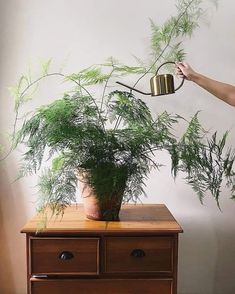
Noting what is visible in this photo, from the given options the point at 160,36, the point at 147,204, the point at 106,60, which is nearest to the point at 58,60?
the point at 106,60

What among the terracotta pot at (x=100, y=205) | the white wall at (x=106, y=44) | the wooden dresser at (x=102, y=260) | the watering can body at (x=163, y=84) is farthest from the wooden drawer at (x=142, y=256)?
the watering can body at (x=163, y=84)

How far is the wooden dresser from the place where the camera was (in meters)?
1.55

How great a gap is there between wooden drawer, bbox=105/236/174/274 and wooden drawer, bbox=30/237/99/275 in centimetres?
6

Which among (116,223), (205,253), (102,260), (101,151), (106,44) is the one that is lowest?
(205,253)

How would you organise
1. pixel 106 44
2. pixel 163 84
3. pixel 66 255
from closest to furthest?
1. pixel 66 255
2. pixel 163 84
3. pixel 106 44

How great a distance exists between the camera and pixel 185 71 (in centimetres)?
180

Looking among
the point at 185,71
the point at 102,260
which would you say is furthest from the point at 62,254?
the point at 185,71

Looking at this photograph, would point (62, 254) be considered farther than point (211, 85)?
No

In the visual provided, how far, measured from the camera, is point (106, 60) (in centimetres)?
204

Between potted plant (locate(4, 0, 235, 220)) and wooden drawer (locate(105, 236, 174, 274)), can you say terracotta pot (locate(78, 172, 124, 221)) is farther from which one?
wooden drawer (locate(105, 236, 174, 274))

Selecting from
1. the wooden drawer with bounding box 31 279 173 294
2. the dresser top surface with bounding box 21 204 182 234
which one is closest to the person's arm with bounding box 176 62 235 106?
the dresser top surface with bounding box 21 204 182 234

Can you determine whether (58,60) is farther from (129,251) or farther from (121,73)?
(129,251)

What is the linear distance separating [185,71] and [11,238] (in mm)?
1255

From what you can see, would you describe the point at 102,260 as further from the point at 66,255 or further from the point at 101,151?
the point at 101,151
